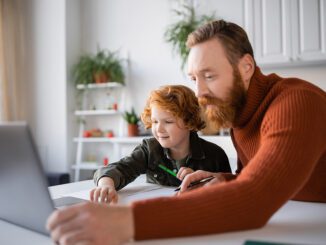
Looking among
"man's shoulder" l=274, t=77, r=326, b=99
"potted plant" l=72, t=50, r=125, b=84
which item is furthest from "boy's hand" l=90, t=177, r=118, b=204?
"potted plant" l=72, t=50, r=125, b=84

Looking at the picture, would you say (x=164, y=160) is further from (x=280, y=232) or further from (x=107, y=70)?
(x=107, y=70)

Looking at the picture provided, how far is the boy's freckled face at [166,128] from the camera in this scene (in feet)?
4.35

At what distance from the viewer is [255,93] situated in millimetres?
897

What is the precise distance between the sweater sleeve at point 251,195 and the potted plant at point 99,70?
3072 millimetres

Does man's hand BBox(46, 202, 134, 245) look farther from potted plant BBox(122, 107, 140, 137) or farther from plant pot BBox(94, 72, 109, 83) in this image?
plant pot BBox(94, 72, 109, 83)

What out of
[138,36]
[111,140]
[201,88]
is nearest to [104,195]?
[201,88]

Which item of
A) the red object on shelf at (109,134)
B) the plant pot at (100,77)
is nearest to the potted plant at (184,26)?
the plant pot at (100,77)

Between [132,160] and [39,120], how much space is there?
294 centimetres

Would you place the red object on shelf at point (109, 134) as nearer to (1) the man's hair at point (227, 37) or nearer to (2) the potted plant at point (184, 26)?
(2) the potted plant at point (184, 26)

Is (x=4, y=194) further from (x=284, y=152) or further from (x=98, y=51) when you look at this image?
(x=98, y=51)

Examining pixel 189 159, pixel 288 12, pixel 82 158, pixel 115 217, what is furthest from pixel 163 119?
pixel 82 158

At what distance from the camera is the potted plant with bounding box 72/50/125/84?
3.59 m

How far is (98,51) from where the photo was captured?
3926 millimetres

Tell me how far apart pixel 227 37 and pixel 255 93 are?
0.55 feet
